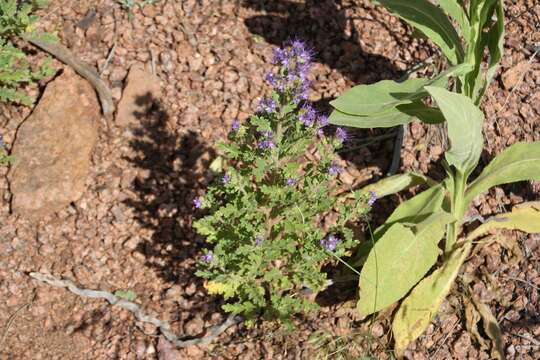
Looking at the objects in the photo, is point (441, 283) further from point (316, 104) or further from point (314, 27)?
point (314, 27)

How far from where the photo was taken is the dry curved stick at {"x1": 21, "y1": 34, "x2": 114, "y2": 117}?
4.20 m

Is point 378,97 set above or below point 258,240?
above

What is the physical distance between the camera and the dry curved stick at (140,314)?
3566 millimetres

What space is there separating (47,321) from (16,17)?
1778 mm

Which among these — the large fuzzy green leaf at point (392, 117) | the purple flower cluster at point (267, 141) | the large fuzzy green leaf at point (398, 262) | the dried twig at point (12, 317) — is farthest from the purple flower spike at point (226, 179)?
the dried twig at point (12, 317)

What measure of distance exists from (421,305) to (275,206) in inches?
33.9

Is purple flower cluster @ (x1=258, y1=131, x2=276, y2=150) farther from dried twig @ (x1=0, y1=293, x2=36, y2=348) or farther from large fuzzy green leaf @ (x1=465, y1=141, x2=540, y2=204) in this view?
dried twig @ (x1=0, y1=293, x2=36, y2=348)


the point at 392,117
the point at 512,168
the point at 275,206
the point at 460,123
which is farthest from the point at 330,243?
the point at 512,168

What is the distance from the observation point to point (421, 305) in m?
3.46

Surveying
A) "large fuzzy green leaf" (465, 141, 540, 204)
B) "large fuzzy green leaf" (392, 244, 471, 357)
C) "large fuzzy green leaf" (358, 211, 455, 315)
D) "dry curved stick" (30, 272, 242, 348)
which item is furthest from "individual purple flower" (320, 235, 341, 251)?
"large fuzzy green leaf" (465, 141, 540, 204)

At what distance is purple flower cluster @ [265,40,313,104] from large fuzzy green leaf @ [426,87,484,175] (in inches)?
20.1

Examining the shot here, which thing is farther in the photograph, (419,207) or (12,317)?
(12,317)

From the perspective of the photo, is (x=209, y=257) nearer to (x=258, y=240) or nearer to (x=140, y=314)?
(x=258, y=240)

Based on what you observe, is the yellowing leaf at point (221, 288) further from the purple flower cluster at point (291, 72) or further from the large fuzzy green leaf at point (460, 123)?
the large fuzzy green leaf at point (460, 123)
